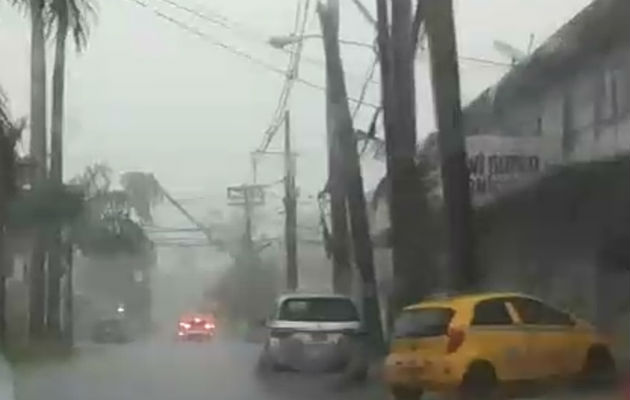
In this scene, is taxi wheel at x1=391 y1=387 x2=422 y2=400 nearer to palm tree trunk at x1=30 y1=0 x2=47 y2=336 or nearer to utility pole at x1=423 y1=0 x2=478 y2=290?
utility pole at x1=423 y1=0 x2=478 y2=290

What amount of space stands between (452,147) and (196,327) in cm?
1251

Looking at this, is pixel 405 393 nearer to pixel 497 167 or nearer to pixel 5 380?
pixel 5 380

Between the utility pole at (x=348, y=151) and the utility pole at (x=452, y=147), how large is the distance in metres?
8.39

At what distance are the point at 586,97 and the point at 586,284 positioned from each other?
474cm

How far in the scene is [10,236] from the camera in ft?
102

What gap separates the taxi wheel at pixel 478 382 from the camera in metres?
18.0

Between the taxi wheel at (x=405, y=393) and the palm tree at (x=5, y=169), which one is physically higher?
the palm tree at (x=5, y=169)

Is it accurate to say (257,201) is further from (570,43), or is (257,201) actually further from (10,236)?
(570,43)

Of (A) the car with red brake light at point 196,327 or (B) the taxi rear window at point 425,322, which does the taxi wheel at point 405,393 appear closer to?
(B) the taxi rear window at point 425,322

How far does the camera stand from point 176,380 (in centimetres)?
2384

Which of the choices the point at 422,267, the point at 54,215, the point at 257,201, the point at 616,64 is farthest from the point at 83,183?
the point at 616,64

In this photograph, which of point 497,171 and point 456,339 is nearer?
point 456,339

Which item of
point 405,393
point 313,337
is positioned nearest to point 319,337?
point 313,337

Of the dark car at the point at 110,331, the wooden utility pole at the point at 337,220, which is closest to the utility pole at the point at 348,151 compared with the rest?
the wooden utility pole at the point at 337,220
